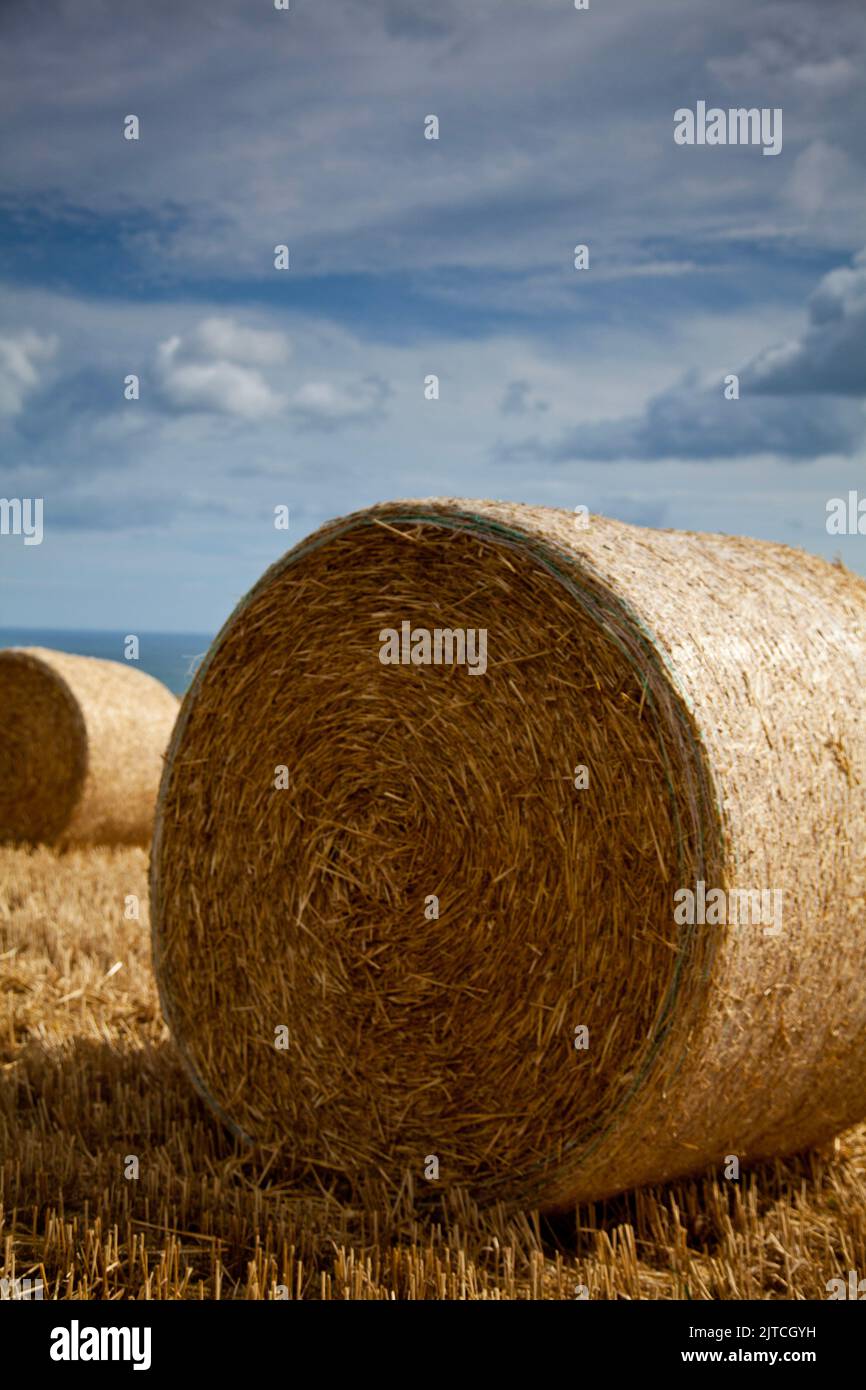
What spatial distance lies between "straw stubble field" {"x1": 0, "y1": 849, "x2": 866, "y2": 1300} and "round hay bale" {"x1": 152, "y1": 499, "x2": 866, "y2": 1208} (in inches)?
5.8

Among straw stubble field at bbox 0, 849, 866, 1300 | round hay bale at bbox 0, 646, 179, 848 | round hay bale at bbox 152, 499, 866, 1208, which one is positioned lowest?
straw stubble field at bbox 0, 849, 866, 1300

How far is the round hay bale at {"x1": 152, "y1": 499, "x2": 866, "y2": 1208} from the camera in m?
3.62

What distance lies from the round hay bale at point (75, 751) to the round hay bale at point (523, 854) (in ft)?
18.5

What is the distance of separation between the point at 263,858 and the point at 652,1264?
183cm

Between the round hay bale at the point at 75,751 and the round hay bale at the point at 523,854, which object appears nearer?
the round hay bale at the point at 523,854

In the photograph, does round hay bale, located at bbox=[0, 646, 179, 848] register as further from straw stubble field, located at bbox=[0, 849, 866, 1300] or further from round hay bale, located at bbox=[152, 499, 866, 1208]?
round hay bale, located at bbox=[152, 499, 866, 1208]

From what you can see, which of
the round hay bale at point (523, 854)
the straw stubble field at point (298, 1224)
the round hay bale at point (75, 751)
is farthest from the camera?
the round hay bale at point (75, 751)

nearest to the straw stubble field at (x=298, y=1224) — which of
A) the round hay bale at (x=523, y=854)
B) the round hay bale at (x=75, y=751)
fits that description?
the round hay bale at (x=523, y=854)

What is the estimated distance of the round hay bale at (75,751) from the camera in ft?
34.1

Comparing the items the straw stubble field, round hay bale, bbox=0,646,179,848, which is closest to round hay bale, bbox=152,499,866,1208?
the straw stubble field

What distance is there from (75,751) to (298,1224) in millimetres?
6994

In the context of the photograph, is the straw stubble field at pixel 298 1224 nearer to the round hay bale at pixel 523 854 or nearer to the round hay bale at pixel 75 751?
the round hay bale at pixel 523 854

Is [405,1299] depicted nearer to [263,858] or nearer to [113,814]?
[263,858]

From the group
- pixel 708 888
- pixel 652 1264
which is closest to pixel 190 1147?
pixel 652 1264
